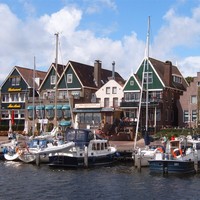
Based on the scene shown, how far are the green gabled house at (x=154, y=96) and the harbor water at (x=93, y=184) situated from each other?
30.1 metres

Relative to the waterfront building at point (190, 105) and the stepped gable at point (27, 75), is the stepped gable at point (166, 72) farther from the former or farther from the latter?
the stepped gable at point (27, 75)

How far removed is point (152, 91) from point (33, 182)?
1727 inches

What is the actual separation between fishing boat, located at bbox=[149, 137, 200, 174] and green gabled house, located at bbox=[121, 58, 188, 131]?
30.6 meters

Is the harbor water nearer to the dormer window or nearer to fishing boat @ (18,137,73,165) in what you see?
fishing boat @ (18,137,73,165)

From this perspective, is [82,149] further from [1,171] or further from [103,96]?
[103,96]

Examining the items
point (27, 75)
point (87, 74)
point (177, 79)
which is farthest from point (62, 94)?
point (177, 79)

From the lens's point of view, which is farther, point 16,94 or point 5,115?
point 5,115

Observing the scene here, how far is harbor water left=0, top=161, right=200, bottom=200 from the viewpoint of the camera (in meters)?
31.0

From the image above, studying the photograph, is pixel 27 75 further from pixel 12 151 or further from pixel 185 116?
pixel 12 151

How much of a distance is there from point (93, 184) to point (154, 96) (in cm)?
4223

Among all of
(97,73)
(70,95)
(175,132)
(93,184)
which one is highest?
(97,73)

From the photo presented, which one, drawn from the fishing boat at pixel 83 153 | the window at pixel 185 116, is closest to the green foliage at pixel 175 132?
the window at pixel 185 116

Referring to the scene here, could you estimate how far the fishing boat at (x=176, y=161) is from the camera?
40.2 metres

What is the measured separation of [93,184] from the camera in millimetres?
35594
